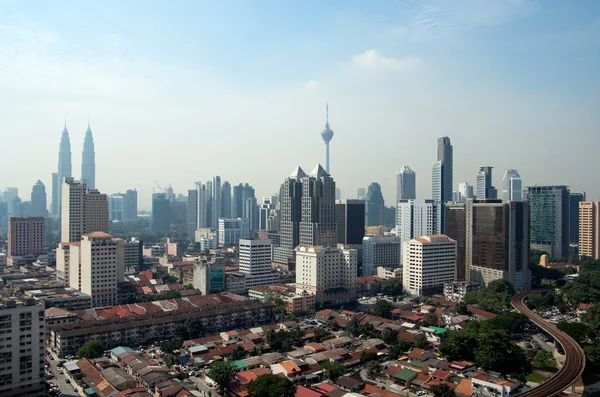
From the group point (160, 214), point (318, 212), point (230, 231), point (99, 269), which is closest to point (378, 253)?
point (318, 212)

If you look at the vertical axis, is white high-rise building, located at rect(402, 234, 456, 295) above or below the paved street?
above

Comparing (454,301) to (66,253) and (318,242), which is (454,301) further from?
A: (66,253)

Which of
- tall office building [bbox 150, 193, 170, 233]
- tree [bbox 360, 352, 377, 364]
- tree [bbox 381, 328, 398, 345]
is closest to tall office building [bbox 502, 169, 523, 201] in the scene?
tree [bbox 381, 328, 398, 345]

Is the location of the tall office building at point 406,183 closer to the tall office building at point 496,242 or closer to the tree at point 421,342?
the tall office building at point 496,242

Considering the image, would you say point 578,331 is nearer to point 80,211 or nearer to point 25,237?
point 80,211

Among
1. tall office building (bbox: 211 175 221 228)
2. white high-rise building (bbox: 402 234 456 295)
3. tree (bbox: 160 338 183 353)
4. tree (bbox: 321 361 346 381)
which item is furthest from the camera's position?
tall office building (bbox: 211 175 221 228)

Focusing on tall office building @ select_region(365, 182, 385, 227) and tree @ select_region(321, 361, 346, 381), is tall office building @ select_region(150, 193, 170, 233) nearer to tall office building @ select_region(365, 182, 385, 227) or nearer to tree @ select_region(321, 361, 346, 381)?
tall office building @ select_region(365, 182, 385, 227)
